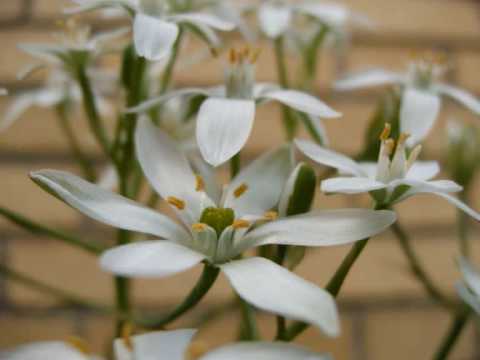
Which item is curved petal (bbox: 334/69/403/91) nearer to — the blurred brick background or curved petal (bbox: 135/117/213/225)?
curved petal (bbox: 135/117/213/225)

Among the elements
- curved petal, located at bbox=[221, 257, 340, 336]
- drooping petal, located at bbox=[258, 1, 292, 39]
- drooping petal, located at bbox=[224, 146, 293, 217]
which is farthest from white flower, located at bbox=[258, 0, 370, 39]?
curved petal, located at bbox=[221, 257, 340, 336]

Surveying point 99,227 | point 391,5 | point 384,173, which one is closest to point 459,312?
point 384,173

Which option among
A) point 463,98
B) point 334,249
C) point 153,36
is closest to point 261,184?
point 153,36

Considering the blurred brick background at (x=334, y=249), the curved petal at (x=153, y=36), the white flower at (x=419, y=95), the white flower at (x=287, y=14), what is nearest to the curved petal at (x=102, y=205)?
the curved petal at (x=153, y=36)

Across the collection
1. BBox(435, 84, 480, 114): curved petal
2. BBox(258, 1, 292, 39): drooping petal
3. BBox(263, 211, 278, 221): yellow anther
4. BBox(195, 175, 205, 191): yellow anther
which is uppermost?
BBox(258, 1, 292, 39): drooping petal

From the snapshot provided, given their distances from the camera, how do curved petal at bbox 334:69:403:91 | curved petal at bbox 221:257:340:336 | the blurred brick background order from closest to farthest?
curved petal at bbox 221:257:340:336 < curved petal at bbox 334:69:403:91 < the blurred brick background

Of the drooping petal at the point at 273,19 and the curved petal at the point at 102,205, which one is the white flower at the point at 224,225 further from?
the drooping petal at the point at 273,19
